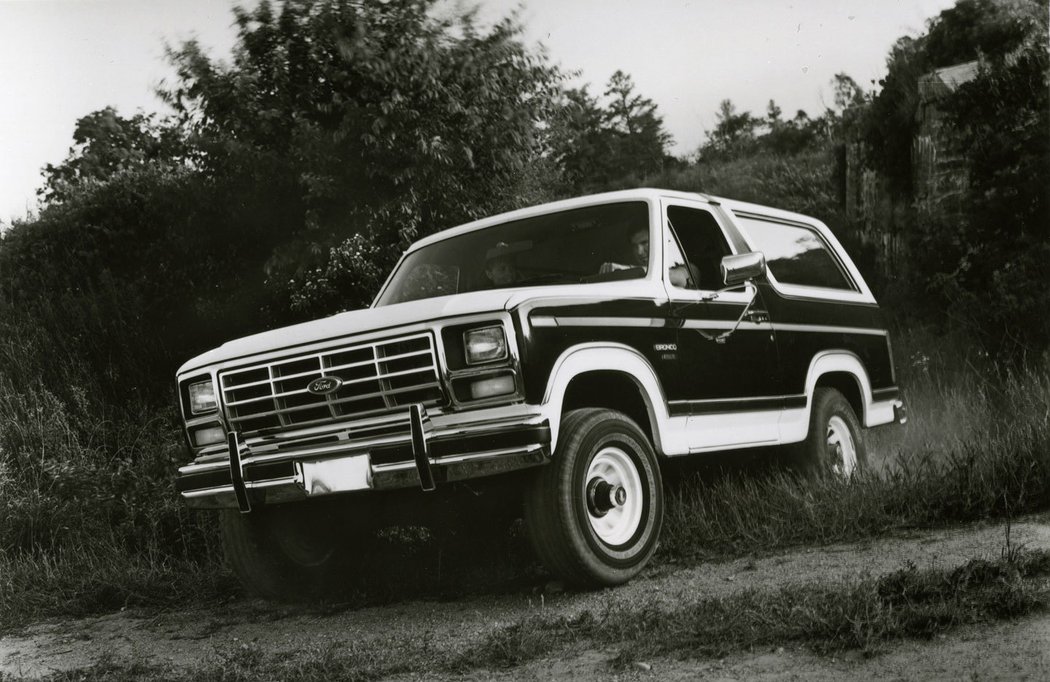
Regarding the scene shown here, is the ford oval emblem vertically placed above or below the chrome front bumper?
above

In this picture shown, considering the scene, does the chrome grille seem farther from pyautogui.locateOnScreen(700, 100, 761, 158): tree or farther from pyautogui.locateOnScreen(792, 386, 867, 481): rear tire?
pyautogui.locateOnScreen(700, 100, 761, 158): tree

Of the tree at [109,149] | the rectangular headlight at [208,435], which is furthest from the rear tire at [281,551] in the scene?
the tree at [109,149]

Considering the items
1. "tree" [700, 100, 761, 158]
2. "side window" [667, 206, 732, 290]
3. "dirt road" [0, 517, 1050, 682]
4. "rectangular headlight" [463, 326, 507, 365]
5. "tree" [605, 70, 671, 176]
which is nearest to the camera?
"dirt road" [0, 517, 1050, 682]

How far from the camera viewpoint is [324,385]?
15.6 ft

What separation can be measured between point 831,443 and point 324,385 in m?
3.63

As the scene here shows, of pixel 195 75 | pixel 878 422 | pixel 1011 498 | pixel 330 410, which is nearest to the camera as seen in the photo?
pixel 330 410

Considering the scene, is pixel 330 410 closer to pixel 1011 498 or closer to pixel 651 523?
pixel 651 523

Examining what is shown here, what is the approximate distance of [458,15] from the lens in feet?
31.9

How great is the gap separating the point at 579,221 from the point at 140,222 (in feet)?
22.6

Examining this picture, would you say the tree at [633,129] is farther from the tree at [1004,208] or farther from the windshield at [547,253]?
the tree at [1004,208]

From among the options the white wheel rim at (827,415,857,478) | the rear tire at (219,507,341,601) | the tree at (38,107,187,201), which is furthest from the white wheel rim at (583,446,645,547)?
the tree at (38,107,187,201)

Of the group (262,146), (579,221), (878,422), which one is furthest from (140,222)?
(878,422)

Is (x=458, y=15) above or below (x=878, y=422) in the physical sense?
above

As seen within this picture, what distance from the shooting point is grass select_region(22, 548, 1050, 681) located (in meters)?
3.59
